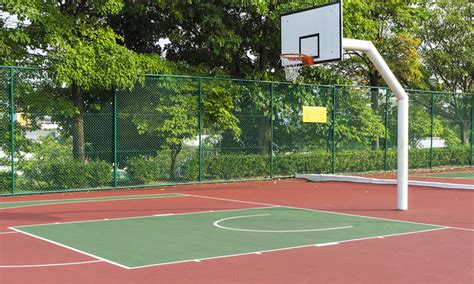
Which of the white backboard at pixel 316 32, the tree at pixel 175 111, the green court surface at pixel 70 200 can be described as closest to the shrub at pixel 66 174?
the green court surface at pixel 70 200

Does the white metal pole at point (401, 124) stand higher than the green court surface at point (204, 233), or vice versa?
the white metal pole at point (401, 124)

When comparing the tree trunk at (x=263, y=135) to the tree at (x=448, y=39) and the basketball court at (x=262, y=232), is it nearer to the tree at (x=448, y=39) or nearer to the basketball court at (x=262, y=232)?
the basketball court at (x=262, y=232)

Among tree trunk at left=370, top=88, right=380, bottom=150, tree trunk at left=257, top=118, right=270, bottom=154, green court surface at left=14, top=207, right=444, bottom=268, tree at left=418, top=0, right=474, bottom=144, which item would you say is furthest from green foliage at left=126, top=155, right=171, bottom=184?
tree at left=418, top=0, right=474, bottom=144

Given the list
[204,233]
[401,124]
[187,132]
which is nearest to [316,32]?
[401,124]

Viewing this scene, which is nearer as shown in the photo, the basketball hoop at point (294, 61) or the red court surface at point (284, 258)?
the red court surface at point (284, 258)

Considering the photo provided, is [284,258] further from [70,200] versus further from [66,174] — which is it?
[66,174]

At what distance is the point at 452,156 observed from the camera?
25.1m

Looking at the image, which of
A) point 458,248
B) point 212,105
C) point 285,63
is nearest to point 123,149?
point 212,105

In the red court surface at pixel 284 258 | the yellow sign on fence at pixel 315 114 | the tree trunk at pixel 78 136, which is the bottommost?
the red court surface at pixel 284 258

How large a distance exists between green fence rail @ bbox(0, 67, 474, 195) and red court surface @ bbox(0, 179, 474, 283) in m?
2.70

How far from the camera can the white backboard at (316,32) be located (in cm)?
1217

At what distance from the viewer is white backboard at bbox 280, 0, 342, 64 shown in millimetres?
12172

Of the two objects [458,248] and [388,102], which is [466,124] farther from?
[458,248]

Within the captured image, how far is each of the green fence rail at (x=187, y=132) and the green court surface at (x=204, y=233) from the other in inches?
203
